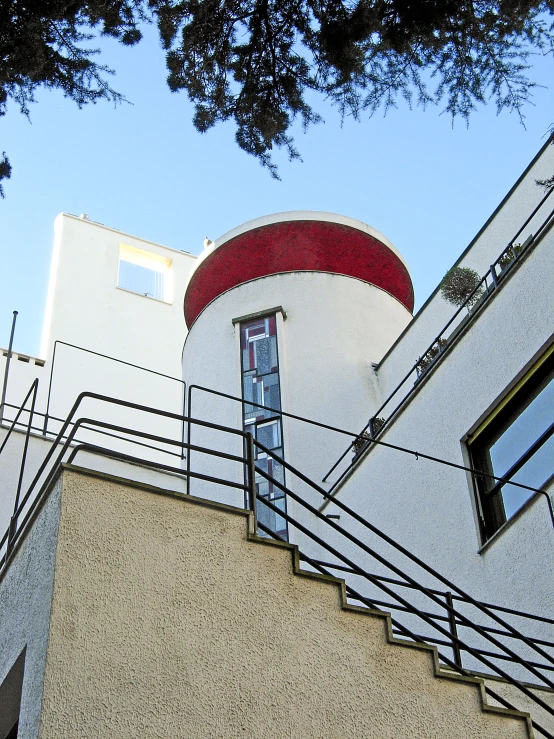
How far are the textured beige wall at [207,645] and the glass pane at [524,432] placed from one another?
Result: 3.54m

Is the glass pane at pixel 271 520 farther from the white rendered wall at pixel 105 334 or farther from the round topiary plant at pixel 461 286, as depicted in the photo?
the white rendered wall at pixel 105 334

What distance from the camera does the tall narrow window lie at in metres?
14.1

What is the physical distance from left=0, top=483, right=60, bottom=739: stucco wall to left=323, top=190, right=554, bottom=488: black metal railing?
12.1 ft

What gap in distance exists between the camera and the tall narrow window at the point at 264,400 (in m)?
14.1

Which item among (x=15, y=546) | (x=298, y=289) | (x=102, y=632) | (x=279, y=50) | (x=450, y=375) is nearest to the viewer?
(x=102, y=632)

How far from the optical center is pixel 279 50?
8242 millimetres

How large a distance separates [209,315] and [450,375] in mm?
6012

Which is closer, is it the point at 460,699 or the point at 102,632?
the point at 102,632

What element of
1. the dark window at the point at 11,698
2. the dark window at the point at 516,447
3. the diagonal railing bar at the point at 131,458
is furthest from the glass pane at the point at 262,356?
the dark window at the point at 11,698

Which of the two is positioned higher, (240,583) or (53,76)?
(53,76)

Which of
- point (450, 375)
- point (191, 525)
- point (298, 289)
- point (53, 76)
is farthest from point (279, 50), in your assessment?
point (298, 289)

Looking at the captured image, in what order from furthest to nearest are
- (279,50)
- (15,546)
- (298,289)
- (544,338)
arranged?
(298,289)
(544,338)
(279,50)
(15,546)

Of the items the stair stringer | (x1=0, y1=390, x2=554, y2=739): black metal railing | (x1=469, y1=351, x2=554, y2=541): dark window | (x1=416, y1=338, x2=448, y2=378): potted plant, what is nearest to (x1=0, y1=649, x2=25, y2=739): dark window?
(x1=0, y1=390, x2=554, y2=739): black metal railing

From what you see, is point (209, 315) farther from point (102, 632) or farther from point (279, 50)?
point (102, 632)
